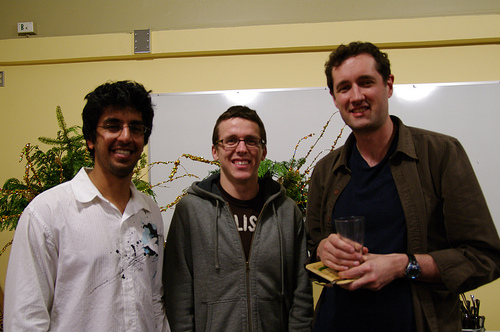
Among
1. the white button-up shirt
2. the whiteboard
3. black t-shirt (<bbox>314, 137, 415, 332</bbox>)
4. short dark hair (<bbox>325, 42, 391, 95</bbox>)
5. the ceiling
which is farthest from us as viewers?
the ceiling

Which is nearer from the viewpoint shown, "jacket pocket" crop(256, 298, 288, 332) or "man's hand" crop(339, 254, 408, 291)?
"man's hand" crop(339, 254, 408, 291)

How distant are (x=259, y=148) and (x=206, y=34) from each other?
5.77ft

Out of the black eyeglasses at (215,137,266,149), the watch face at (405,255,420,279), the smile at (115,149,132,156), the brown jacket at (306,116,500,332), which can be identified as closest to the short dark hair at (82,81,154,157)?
the smile at (115,149,132,156)

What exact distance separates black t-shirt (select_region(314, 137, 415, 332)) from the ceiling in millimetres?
2106

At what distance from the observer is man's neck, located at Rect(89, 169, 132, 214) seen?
1.24 metres

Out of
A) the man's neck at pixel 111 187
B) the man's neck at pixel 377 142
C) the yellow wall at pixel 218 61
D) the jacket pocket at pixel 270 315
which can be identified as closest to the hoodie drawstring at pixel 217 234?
the jacket pocket at pixel 270 315

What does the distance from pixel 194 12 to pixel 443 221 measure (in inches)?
107

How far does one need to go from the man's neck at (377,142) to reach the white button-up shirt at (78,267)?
3.08ft

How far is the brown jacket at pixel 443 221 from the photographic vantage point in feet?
3.46

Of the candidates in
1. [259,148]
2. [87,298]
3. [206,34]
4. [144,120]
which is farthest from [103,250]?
[206,34]

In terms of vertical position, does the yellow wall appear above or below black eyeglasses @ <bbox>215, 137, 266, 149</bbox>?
above

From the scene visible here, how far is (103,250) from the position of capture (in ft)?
3.70

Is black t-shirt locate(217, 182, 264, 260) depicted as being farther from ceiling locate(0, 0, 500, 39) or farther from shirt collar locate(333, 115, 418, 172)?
ceiling locate(0, 0, 500, 39)

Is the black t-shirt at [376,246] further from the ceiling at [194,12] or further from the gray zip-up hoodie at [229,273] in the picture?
the ceiling at [194,12]
